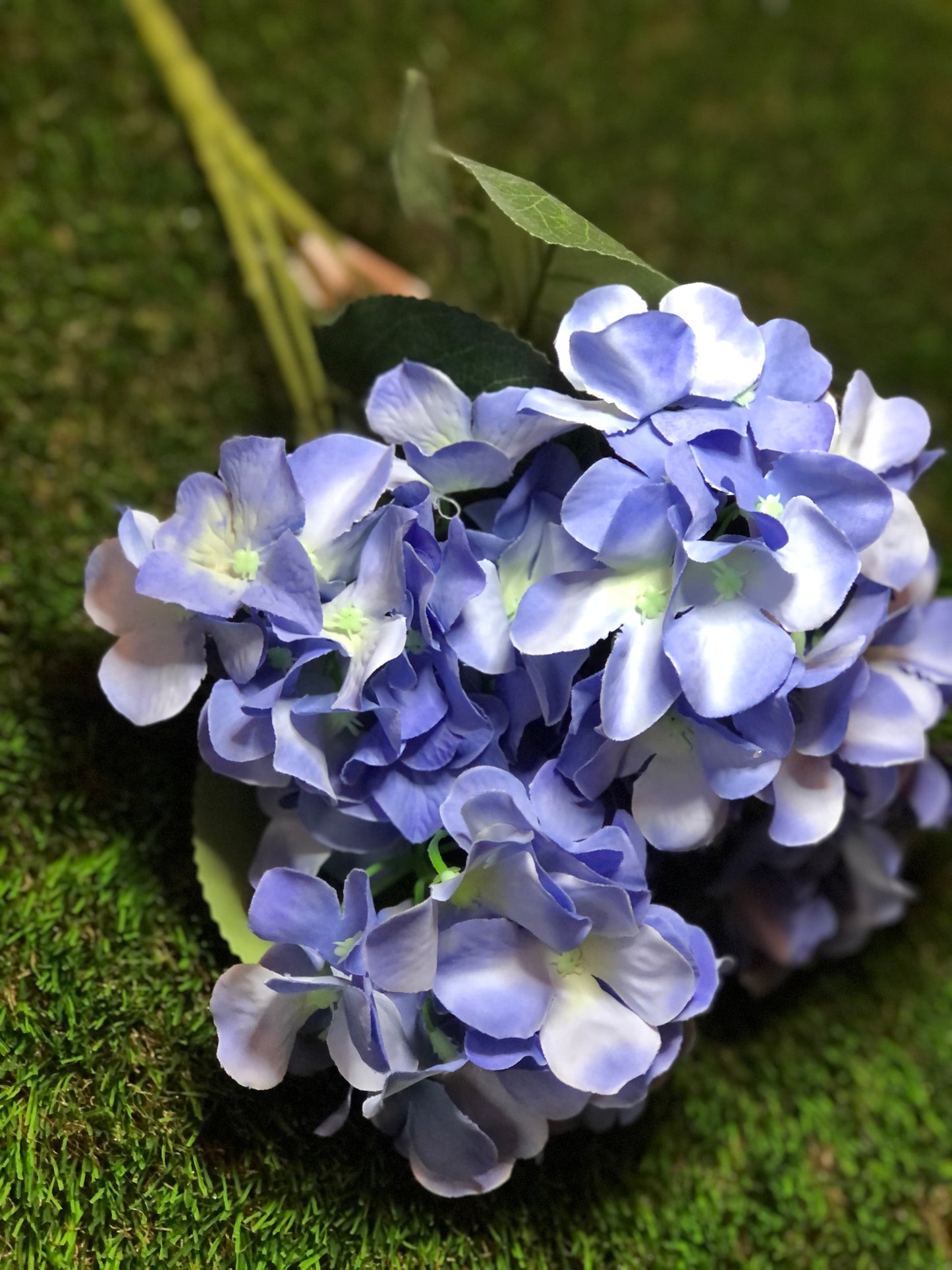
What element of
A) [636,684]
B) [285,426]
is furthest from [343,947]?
[285,426]

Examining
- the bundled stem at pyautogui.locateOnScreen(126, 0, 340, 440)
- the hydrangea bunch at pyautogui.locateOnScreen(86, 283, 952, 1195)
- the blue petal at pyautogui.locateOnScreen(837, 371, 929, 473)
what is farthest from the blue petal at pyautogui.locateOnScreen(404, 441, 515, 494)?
the bundled stem at pyautogui.locateOnScreen(126, 0, 340, 440)

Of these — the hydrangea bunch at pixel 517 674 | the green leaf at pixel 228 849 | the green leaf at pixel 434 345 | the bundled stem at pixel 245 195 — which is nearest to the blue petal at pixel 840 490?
the hydrangea bunch at pixel 517 674

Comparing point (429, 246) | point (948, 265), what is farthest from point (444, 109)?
point (948, 265)

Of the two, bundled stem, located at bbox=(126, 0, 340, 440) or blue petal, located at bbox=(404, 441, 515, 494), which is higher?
blue petal, located at bbox=(404, 441, 515, 494)

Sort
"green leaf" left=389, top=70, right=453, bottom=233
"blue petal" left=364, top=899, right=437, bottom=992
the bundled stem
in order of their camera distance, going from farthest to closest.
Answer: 1. the bundled stem
2. "green leaf" left=389, top=70, right=453, bottom=233
3. "blue petal" left=364, top=899, right=437, bottom=992

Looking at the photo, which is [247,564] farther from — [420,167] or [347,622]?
[420,167]

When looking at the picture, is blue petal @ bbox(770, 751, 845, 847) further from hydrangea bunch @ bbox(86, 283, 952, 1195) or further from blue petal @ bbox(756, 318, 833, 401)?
blue petal @ bbox(756, 318, 833, 401)
